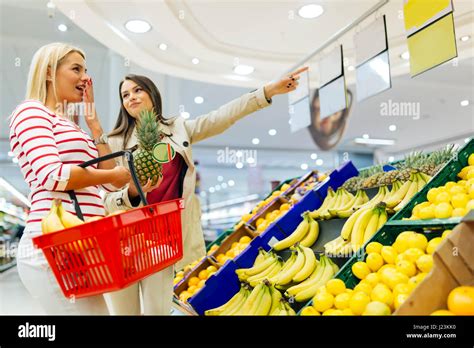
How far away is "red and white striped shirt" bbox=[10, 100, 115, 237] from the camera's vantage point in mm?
1419

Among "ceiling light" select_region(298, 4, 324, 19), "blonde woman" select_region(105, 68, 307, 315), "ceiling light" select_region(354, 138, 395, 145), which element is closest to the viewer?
"blonde woman" select_region(105, 68, 307, 315)

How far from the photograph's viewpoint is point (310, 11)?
4.87 m

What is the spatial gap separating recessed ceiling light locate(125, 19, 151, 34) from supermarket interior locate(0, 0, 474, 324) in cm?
13

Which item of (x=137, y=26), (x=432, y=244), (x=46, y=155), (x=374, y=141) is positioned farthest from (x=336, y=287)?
(x=374, y=141)

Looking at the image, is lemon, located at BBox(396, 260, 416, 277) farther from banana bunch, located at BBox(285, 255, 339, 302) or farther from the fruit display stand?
banana bunch, located at BBox(285, 255, 339, 302)

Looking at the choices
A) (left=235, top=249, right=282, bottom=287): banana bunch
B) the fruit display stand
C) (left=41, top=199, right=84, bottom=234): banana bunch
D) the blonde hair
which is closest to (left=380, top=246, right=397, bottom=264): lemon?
the fruit display stand

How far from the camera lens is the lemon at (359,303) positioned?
169 centimetres

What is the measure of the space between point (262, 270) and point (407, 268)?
109 centimetres

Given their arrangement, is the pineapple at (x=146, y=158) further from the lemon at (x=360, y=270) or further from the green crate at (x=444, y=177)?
the green crate at (x=444, y=177)

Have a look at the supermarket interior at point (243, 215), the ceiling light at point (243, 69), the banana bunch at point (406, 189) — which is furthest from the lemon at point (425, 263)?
the ceiling light at point (243, 69)
